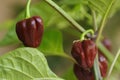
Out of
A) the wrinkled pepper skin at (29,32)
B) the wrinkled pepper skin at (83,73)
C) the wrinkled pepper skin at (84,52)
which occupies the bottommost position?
the wrinkled pepper skin at (83,73)

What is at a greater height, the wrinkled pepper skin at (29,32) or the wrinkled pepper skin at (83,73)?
the wrinkled pepper skin at (29,32)

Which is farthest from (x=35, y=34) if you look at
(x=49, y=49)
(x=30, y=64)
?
(x=49, y=49)

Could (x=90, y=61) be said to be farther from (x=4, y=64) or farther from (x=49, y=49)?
(x=49, y=49)

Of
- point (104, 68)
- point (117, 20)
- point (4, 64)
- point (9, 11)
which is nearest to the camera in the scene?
point (4, 64)

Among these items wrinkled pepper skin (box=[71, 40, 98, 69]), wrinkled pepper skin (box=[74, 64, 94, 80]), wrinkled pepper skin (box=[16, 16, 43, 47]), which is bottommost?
wrinkled pepper skin (box=[74, 64, 94, 80])
